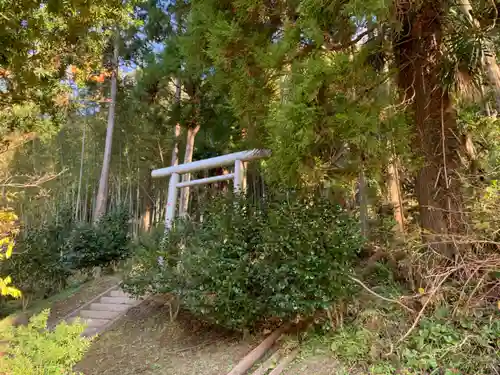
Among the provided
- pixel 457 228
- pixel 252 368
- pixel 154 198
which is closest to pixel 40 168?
pixel 154 198

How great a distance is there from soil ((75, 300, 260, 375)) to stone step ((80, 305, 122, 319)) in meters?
0.46

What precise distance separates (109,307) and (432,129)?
15.9ft

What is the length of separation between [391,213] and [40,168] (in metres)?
10.4

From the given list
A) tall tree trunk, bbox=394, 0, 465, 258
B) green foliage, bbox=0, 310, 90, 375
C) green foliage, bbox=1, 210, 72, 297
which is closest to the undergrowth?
tall tree trunk, bbox=394, 0, 465, 258

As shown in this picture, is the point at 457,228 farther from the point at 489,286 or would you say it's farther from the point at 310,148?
the point at 310,148

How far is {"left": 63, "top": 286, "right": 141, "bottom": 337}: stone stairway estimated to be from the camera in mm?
4777

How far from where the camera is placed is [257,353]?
3.10 m

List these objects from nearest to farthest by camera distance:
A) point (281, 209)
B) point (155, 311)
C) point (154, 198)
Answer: point (281, 209)
point (155, 311)
point (154, 198)

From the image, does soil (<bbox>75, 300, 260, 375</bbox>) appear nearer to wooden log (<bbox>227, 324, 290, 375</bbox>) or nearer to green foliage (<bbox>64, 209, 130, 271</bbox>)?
wooden log (<bbox>227, 324, 290, 375</bbox>)

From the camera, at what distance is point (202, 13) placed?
328 centimetres

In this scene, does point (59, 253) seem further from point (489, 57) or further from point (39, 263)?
point (489, 57)

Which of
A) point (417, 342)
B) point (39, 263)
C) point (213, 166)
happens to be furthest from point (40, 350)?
point (39, 263)

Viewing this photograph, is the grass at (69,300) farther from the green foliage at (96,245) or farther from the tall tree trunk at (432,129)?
the tall tree trunk at (432,129)

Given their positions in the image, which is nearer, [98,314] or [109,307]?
[98,314]
